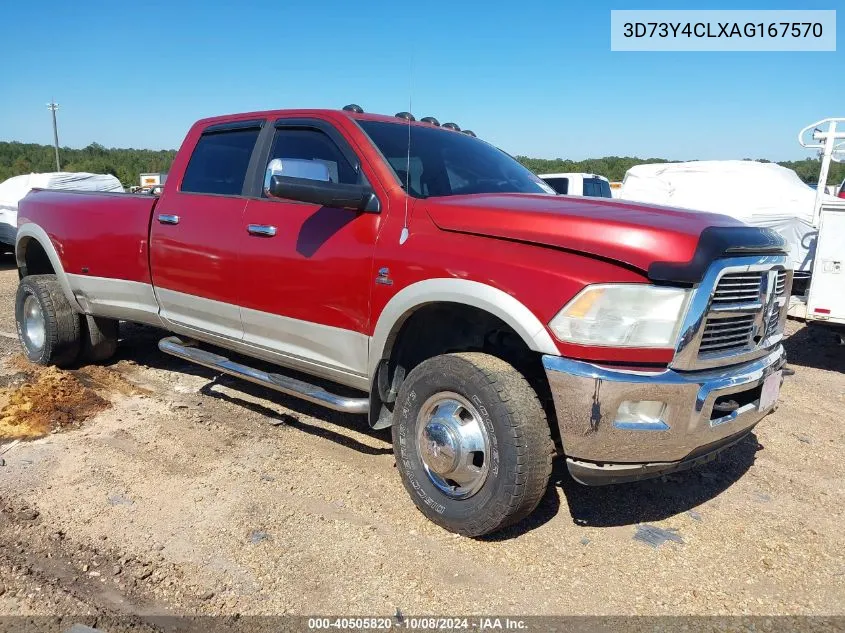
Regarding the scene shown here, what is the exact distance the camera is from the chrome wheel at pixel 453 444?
2.98 m

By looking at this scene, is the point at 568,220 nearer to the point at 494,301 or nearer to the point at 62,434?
the point at 494,301

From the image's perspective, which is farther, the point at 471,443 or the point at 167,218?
the point at 167,218

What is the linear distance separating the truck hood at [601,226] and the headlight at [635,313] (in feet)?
0.37

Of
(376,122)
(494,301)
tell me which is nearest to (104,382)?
(376,122)

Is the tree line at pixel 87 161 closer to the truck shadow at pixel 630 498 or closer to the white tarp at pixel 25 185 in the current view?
the white tarp at pixel 25 185

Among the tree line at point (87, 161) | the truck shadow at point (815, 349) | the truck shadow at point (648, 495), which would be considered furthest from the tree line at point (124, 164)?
the truck shadow at point (648, 495)

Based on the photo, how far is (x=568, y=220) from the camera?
277 centimetres

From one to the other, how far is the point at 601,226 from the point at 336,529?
1870 mm

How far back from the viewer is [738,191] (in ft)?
30.5

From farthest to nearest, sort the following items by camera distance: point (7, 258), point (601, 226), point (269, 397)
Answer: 1. point (7, 258)
2. point (269, 397)
3. point (601, 226)

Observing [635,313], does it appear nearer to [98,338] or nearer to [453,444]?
[453,444]

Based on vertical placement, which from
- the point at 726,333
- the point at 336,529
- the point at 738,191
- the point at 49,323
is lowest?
the point at 336,529

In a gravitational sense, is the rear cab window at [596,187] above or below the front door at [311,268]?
above

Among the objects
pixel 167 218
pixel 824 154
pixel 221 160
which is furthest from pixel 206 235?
pixel 824 154
